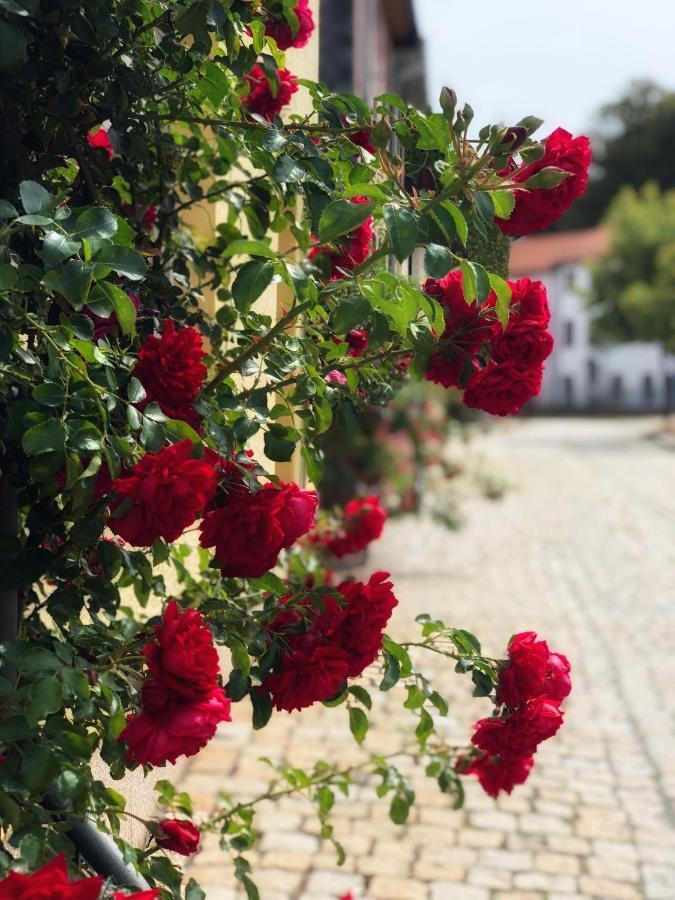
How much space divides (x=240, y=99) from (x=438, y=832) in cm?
314

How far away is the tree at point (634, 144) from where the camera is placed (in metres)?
54.6

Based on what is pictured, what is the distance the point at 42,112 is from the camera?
6.17 ft

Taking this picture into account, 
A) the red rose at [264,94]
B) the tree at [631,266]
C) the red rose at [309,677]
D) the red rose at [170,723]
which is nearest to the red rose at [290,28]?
the red rose at [264,94]

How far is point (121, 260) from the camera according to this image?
146 cm

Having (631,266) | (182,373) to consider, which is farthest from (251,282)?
(631,266)

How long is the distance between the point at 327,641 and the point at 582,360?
2207 inches

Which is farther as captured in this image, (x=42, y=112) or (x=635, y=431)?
(x=635, y=431)

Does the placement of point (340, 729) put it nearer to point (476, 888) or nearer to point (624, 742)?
point (624, 742)

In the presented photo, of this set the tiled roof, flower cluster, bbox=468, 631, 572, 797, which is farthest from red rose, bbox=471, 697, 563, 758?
the tiled roof

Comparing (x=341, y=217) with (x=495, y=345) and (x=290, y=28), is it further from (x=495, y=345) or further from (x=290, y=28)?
(x=290, y=28)

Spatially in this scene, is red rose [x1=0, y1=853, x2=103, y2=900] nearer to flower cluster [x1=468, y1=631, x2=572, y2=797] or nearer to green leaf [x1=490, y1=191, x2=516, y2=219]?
flower cluster [x1=468, y1=631, x2=572, y2=797]

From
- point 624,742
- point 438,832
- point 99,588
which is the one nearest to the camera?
point 99,588

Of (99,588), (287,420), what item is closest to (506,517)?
(287,420)

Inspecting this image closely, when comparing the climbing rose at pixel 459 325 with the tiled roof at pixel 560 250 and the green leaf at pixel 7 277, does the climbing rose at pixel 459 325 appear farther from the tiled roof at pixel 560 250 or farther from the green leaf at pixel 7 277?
the tiled roof at pixel 560 250
